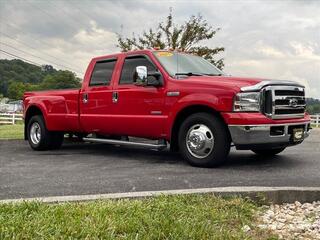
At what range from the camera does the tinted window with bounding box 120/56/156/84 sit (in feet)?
25.3

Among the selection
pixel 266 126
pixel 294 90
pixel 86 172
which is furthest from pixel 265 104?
pixel 86 172

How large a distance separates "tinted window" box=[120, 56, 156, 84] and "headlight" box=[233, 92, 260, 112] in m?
1.95

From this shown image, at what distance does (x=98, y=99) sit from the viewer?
8.10 meters

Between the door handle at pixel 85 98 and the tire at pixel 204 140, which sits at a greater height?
the door handle at pixel 85 98

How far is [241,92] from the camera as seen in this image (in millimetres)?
6234

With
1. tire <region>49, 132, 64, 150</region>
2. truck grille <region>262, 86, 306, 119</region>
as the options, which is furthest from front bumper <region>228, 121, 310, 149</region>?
tire <region>49, 132, 64, 150</region>

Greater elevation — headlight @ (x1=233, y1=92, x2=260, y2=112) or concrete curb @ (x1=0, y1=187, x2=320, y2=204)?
headlight @ (x1=233, y1=92, x2=260, y2=112)

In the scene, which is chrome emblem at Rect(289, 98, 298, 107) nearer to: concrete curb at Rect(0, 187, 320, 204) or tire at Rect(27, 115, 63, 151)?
concrete curb at Rect(0, 187, 320, 204)

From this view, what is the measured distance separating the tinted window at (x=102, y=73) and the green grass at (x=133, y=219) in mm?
4288

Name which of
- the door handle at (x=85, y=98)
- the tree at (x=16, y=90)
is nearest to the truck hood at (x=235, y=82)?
the door handle at (x=85, y=98)

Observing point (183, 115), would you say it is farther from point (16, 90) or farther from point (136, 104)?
point (16, 90)

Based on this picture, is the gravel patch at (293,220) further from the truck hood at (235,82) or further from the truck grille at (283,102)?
the truck hood at (235,82)

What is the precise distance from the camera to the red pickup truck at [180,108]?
6.27 metres

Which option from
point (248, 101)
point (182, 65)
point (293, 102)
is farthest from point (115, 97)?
point (293, 102)
